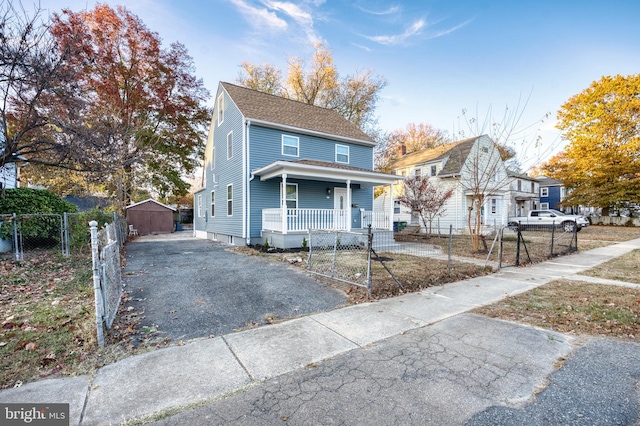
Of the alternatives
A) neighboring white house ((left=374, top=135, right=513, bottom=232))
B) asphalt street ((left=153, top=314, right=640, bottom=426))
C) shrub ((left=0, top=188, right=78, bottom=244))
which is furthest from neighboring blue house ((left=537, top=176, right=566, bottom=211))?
shrub ((left=0, top=188, right=78, bottom=244))

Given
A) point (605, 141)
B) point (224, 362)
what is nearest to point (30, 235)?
point (224, 362)

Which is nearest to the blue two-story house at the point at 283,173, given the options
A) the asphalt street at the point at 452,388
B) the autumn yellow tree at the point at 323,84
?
the asphalt street at the point at 452,388

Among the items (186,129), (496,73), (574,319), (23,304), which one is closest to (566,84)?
(496,73)

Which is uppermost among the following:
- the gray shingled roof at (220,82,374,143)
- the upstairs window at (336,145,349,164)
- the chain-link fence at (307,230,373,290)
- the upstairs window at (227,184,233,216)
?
the gray shingled roof at (220,82,374,143)

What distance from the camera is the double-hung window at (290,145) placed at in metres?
13.5

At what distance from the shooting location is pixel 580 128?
84.5 feet

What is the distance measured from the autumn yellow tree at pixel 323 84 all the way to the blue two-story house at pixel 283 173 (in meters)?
10.2

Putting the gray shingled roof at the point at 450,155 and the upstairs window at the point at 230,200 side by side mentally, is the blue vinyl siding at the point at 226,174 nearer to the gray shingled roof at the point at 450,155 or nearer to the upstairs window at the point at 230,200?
the upstairs window at the point at 230,200

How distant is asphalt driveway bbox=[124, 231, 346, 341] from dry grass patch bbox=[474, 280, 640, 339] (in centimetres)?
300

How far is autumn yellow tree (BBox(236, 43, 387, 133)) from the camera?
2528 centimetres

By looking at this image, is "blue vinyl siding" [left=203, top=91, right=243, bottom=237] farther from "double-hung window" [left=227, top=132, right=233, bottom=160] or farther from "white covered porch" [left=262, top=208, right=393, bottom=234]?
"white covered porch" [left=262, top=208, right=393, bottom=234]

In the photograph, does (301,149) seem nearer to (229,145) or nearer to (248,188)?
(248,188)

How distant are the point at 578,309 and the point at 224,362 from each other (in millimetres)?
5706

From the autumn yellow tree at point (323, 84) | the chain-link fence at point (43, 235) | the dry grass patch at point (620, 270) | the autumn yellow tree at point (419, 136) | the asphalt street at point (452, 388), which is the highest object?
the autumn yellow tree at point (323, 84)
